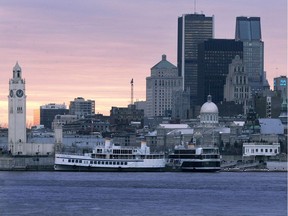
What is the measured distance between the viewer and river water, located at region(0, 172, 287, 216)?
101 m

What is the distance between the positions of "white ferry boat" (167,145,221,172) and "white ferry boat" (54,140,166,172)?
1634 millimetres

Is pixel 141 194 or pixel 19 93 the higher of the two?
pixel 19 93

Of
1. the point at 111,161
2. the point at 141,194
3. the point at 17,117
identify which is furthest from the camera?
the point at 17,117

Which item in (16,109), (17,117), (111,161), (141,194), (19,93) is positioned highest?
(19,93)

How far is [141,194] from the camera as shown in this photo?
11769cm

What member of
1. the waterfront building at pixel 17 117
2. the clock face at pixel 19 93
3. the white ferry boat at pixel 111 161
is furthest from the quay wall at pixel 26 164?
the clock face at pixel 19 93

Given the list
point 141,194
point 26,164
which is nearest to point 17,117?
point 26,164

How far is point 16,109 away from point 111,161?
23394mm

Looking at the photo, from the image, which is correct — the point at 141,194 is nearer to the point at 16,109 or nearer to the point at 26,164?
the point at 26,164

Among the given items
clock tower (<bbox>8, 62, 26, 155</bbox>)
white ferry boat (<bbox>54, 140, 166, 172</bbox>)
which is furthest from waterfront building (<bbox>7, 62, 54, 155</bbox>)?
white ferry boat (<bbox>54, 140, 166, 172</bbox>)

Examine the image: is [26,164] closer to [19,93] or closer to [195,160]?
[19,93]

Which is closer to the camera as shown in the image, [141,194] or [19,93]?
[141,194]

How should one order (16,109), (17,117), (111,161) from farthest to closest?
(17,117), (16,109), (111,161)

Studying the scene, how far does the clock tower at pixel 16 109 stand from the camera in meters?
186
